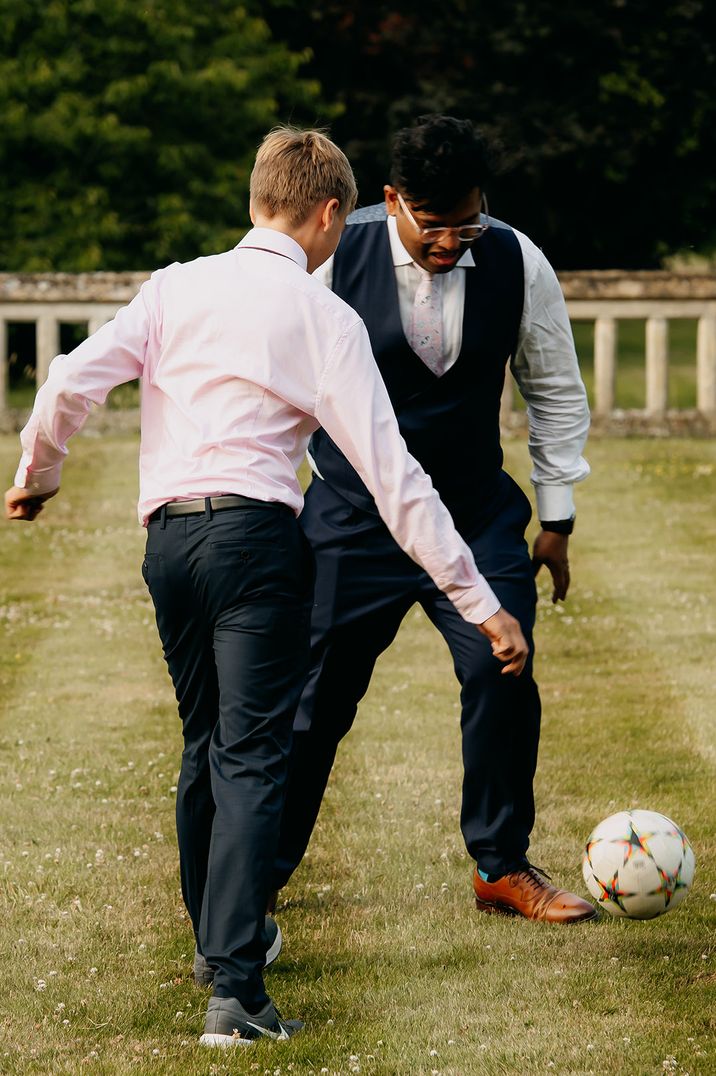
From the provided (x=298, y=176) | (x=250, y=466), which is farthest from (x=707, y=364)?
(x=250, y=466)

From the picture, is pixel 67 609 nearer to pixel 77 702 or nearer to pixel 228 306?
pixel 77 702

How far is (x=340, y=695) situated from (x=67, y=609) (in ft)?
17.2

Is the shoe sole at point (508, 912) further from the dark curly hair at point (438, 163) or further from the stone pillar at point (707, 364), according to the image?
the stone pillar at point (707, 364)

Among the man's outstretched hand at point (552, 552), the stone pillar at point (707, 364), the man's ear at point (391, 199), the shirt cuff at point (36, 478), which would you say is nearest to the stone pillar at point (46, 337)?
the stone pillar at point (707, 364)

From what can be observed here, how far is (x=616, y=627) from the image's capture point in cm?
930

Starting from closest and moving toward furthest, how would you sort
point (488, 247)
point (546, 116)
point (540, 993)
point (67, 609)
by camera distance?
point (540, 993) < point (488, 247) < point (67, 609) < point (546, 116)

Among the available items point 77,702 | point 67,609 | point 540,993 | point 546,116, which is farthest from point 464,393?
point 546,116

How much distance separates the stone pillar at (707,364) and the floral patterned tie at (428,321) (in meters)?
12.0

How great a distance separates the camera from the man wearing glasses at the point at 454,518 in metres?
4.81

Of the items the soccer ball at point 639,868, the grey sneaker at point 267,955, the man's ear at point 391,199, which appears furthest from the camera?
the soccer ball at point 639,868

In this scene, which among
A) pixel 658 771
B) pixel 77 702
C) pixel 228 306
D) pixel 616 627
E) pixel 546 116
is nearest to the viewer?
pixel 228 306

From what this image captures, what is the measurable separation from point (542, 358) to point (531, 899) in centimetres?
163

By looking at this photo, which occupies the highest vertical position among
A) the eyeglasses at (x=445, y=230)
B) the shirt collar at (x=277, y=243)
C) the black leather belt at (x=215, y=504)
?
the shirt collar at (x=277, y=243)

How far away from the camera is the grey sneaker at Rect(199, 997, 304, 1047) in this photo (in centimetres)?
390
